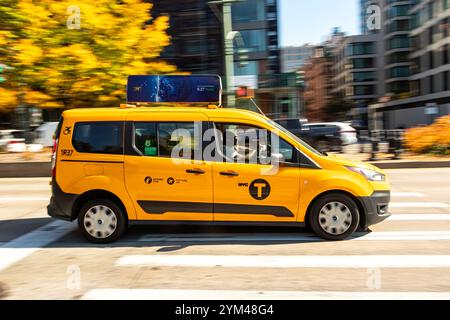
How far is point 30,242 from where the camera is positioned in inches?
260

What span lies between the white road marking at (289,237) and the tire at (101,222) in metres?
0.39

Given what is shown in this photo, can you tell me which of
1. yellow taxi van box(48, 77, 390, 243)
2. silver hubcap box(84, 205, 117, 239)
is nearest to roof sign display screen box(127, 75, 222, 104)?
yellow taxi van box(48, 77, 390, 243)

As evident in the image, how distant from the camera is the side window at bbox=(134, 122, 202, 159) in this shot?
625 cm

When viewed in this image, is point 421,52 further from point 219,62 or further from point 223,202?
point 223,202

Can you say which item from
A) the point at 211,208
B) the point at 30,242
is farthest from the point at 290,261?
the point at 30,242

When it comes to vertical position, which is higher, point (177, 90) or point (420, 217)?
point (177, 90)

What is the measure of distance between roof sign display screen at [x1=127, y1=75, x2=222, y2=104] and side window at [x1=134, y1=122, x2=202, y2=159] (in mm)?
1141

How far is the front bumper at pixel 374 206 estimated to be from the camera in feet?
20.3

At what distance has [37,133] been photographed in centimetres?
2006

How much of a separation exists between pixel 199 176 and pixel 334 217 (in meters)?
1.88

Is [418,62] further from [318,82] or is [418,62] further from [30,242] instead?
[30,242]

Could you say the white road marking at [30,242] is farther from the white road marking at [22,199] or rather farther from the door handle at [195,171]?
the white road marking at [22,199]

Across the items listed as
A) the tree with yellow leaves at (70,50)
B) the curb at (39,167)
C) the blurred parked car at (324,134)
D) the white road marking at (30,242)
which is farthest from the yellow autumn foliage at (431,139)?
the white road marking at (30,242)

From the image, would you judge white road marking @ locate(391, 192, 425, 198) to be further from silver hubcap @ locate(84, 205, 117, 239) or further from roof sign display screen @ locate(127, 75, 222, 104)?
silver hubcap @ locate(84, 205, 117, 239)
